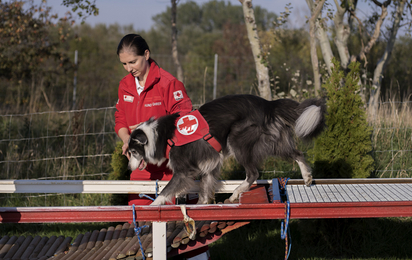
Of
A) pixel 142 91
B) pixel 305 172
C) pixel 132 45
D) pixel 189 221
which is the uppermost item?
pixel 132 45

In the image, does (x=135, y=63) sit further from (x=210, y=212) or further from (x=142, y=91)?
(x=210, y=212)

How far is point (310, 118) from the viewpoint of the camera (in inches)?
128

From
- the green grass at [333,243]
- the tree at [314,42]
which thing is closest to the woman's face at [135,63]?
the green grass at [333,243]

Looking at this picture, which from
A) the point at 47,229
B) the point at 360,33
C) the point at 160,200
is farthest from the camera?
the point at 360,33

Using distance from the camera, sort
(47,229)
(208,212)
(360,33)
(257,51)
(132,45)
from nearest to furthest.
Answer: (208,212)
(132,45)
(47,229)
(257,51)
(360,33)

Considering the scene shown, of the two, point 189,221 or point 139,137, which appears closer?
point 189,221

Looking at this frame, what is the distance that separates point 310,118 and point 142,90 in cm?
155

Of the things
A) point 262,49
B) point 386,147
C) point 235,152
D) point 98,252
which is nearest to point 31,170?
point 98,252

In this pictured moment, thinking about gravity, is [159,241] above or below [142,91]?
below

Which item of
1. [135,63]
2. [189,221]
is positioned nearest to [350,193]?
[189,221]

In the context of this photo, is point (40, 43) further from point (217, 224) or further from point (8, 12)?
point (217, 224)

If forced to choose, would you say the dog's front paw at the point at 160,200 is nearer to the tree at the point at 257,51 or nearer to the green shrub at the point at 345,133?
the green shrub at the point at 345,133

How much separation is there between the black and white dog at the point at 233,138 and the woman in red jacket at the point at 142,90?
0.18 metres

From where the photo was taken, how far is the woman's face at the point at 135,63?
295 centimetres
